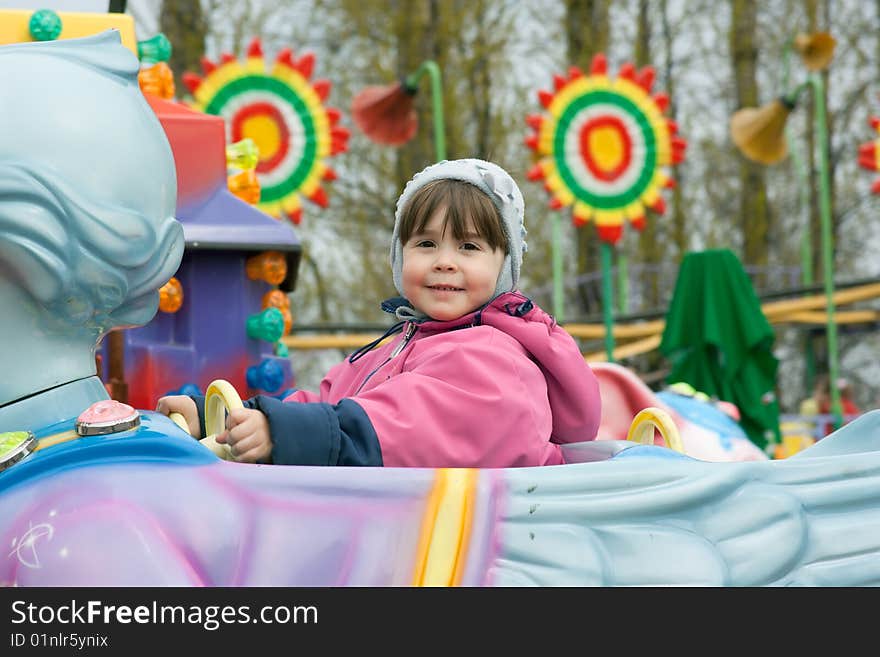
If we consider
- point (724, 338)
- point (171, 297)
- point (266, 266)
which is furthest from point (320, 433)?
point (724, 338)

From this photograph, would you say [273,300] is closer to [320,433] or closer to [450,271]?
[450,271]

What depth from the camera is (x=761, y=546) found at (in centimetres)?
124

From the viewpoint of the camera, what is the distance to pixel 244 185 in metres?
3.46

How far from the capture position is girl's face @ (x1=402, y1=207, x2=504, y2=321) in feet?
5.79

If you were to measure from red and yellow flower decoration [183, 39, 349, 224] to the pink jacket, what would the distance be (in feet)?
15.5

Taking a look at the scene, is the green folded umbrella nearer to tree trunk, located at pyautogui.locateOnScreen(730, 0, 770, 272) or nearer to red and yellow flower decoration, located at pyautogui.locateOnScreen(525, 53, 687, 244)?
red and yellow flower decoration, located at pyautogui.locateOnScreen(525, 53, 687, 244)

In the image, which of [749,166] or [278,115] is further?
[749,166]

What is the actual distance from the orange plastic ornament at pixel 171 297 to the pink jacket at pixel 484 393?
129 cm

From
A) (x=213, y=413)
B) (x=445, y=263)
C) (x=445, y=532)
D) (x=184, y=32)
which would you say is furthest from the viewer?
(x=184, y=32)

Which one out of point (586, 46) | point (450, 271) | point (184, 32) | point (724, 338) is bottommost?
point (724, 338)

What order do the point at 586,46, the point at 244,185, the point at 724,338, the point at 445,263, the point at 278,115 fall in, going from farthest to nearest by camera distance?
the point at 586,46 → the point at 278,115 → the point at 724,338 → the point at 244,185 → the point at 445,263

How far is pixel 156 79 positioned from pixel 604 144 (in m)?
3.79

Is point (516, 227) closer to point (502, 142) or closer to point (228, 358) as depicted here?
point (228, 358)
